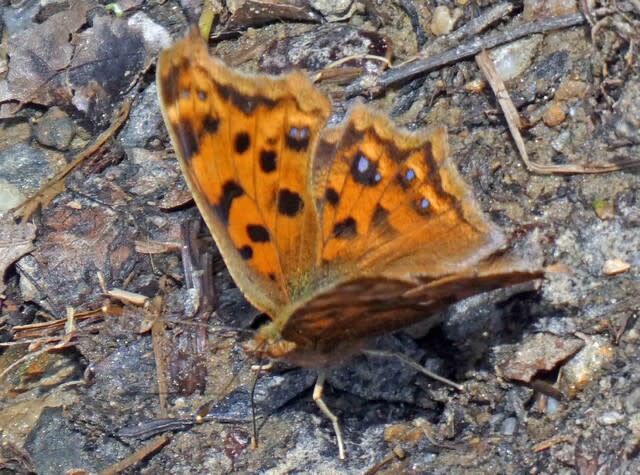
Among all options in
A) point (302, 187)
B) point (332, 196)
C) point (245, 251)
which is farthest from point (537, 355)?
point (245, 251)

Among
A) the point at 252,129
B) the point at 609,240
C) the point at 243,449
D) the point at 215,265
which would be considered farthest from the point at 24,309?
the point at 609,240

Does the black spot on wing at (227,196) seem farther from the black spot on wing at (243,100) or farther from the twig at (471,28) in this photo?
the twig at (471,28)

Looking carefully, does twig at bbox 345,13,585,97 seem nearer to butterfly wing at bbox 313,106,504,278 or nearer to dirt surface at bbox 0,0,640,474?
dirt surface at bbox 0,0,640,474

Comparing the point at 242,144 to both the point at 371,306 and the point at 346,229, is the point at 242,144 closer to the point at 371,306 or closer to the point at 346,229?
the point at 346,229

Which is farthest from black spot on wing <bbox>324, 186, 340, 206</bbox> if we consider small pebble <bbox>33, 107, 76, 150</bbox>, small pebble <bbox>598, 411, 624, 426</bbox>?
small pebble <bbox>33, 107, 76, 150</bbox>

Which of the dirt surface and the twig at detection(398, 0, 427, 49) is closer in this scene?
the dirt surface

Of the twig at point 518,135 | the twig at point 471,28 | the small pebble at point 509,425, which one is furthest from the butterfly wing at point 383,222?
the twig at point 471,28

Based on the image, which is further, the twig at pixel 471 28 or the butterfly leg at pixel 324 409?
the twig at pixel 471 28
